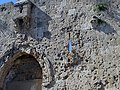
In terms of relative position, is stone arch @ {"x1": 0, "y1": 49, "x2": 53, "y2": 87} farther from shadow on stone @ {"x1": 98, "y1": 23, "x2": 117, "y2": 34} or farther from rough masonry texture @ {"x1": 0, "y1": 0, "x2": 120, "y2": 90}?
shadow on stone @ {"x1": 98, "y1": 23, "x2": 117, "y2": 34}

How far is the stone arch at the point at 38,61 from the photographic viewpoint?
9148 millimetres

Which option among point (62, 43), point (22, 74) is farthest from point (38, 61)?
point (62, 43)

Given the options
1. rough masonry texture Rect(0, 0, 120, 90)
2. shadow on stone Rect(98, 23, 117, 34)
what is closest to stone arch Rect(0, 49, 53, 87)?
rough masonry texture Rect(0, 0, 120, 90)

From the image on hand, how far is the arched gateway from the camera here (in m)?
9.80

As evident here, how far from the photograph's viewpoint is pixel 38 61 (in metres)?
9.60

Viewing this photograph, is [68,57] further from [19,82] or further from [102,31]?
[19,82]

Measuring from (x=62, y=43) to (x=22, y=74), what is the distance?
5.84 ft

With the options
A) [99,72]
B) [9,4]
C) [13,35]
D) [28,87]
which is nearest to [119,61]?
[99,72]

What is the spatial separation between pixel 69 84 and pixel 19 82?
76.6 inches

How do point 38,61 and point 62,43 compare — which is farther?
point 38,61

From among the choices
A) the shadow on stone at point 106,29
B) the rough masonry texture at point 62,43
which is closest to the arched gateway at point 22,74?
the rough masonry texture at point 62,43

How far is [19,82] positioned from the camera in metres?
9.97

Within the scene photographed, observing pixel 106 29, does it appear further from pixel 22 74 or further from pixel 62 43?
pixel 22 74

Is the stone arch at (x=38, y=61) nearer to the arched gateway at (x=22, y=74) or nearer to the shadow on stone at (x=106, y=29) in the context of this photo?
the arched gateway at (x=22, y=74)
